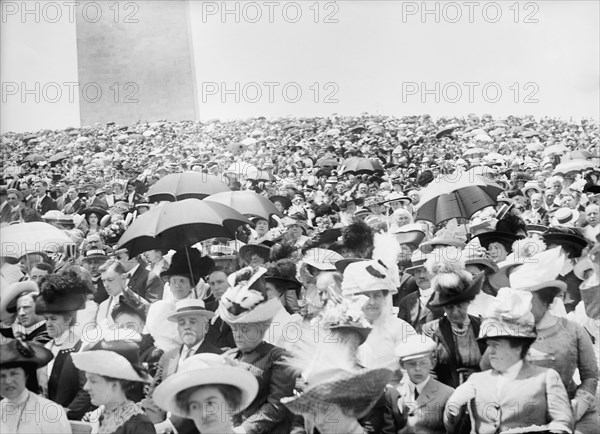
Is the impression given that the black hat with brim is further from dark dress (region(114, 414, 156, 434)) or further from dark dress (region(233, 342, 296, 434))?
dark dress (region(114, 414, 156, 434))

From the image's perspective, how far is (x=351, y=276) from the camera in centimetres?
534

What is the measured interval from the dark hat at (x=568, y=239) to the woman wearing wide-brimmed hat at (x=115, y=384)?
2.62 metres

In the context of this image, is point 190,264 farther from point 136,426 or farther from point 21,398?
point 136,426

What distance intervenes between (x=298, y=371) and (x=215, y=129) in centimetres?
499

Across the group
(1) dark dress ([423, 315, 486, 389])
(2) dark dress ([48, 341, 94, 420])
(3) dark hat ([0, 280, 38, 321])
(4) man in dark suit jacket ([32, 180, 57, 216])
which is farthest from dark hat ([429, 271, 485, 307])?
(4) man in dark suit jacket ([32, 180, 57, 216])

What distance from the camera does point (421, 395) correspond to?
479 centimetres

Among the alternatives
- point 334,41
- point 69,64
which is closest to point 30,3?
point 69,64

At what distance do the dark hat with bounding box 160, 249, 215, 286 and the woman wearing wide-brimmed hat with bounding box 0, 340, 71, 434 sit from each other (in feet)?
4.11

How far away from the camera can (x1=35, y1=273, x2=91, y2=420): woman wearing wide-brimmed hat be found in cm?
504

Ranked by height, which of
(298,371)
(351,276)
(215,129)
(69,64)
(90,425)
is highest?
(69,64)

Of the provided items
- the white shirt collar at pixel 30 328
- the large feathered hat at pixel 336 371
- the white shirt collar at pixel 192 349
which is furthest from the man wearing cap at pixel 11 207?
the large feathered hat at pixel 336 371

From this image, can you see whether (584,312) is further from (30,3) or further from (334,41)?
(30,3)

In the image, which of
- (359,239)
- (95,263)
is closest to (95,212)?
(95,263)

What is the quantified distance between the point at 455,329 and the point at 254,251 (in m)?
1.84
